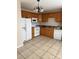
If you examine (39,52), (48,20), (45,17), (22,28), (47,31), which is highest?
(45,17)

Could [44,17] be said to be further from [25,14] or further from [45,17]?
[25,14]

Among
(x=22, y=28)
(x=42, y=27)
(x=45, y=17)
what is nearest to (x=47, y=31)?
(x=42, y=27)

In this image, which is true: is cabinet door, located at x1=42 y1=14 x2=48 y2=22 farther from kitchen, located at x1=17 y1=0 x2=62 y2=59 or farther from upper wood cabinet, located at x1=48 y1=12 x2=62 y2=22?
upper wood cabinet, located at x1=48 y1=12 x2=62 y2=22

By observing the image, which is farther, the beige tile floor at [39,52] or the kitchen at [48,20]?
the kitchen at [48,20]

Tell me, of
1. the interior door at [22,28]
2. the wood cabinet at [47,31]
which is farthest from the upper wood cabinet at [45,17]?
the interior door at [22,28]

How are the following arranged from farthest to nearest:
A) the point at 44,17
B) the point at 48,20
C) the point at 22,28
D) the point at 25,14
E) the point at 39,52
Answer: the point at 44,17 → the point at 48,20 → the point at 25,14 → the point at 22,28 → the point at 39,52

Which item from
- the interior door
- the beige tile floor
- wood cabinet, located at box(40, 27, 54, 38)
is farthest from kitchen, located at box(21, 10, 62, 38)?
the beige tile floor

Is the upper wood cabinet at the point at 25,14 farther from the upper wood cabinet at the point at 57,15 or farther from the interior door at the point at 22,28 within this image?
the upper wood cabinet at the point at 57,15

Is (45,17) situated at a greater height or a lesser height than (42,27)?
greater

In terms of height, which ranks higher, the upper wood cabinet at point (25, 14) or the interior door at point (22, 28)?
the upper wood cabinet at point (25, 14)
